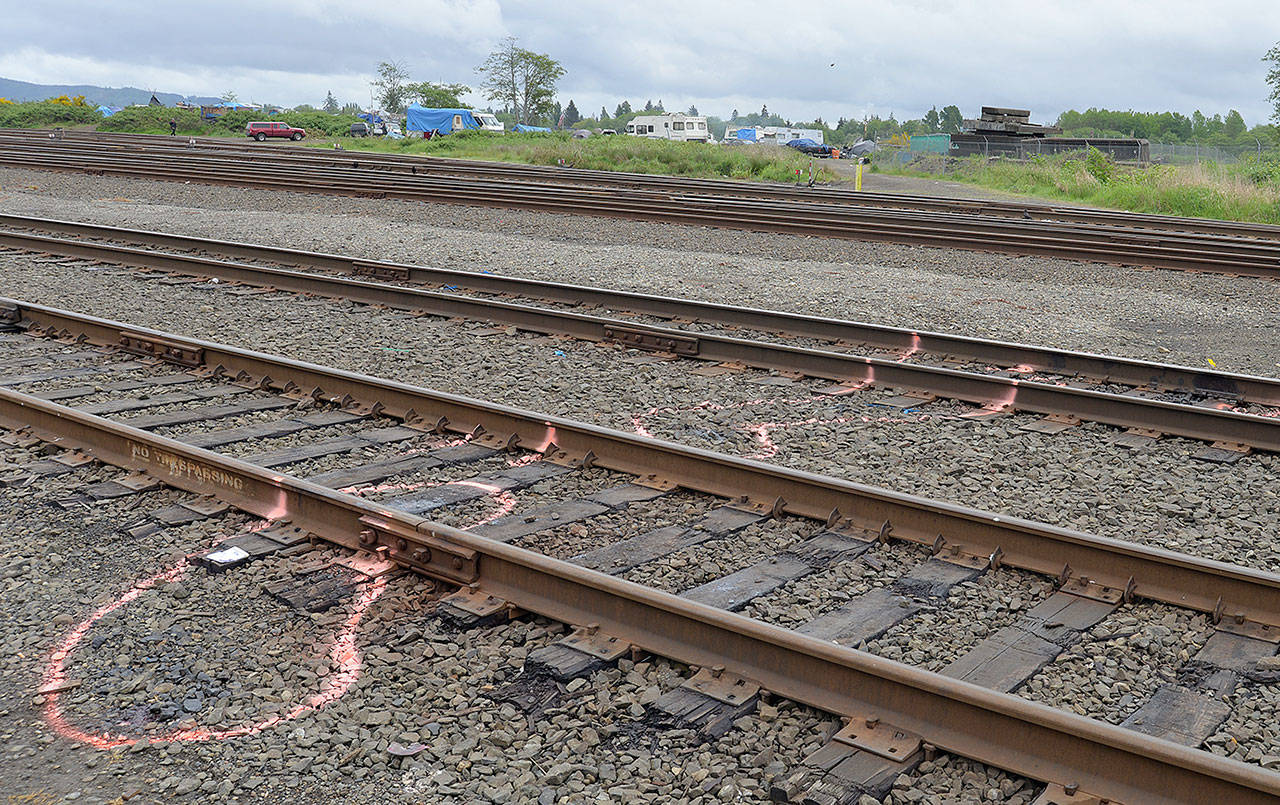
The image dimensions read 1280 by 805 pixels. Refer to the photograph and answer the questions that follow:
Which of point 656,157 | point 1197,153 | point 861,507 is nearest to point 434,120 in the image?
point 656,157

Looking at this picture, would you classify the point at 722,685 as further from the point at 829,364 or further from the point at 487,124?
the point at 487,124

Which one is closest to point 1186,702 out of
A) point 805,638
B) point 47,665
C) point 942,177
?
point 805,638

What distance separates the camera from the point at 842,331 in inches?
407

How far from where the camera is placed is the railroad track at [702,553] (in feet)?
11.8

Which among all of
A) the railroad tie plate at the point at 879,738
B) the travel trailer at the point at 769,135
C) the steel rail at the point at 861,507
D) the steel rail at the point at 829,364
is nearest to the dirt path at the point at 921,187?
the steel rail at the point at 829,364

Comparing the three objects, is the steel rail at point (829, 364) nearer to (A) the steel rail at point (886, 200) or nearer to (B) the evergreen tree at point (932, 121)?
(A) the steel rail at point (886, 200)

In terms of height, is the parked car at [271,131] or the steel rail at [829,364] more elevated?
the parked car at [271,131]

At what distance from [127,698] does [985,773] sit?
9.78 feet

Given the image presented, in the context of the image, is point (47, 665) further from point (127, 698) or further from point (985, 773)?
point (985, 773)

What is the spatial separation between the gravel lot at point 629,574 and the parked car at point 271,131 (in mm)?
50711

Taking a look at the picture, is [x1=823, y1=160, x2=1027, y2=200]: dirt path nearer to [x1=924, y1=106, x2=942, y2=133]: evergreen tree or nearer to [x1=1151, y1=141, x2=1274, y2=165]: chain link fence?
[x1=1151, y1=141, x2=1274, y2=165]: chain link fence

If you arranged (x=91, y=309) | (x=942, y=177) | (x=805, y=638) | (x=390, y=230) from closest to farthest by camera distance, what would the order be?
(x=805, y=638), (x=91, y=309), (x=390, y=230), (x=942, y=177)

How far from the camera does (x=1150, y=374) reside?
891cm

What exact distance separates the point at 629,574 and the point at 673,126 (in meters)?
77.4
